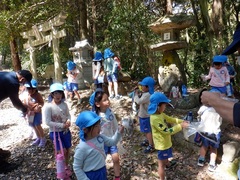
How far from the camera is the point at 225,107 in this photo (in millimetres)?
1256

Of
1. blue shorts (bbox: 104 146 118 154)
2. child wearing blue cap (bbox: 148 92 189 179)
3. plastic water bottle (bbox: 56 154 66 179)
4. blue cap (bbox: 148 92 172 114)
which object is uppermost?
blue cap (bbox: 148 92 172 114)

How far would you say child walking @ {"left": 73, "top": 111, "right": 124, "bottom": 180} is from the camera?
2.33 metres

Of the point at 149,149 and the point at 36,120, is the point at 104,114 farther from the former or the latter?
the point at 36,120

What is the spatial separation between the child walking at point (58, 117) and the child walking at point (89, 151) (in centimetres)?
113

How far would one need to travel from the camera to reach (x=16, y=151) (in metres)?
4.88

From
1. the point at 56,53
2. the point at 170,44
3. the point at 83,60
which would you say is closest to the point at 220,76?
the point at 170,44

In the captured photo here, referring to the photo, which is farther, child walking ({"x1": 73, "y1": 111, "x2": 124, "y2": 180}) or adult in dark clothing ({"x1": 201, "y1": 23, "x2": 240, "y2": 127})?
child walking ({"x1": 73, "y1": 111, "x2": 124, "y2": 180})

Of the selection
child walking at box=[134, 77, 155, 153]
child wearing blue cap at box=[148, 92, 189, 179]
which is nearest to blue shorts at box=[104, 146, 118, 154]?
child wearing blue cap at box=[148, 92, 189, 179]

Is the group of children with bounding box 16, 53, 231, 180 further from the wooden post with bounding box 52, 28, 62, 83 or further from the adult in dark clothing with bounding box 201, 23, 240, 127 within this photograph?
the wooden post with bounding box 52, 28, 62, 83

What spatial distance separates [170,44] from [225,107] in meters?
5.19

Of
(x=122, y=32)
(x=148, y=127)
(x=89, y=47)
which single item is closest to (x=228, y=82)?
(x=148, y=127)

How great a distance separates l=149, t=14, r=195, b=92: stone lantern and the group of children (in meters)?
2.16

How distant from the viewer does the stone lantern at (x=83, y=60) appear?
9094 millimetres

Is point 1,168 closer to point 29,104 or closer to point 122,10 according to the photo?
point 29,104
